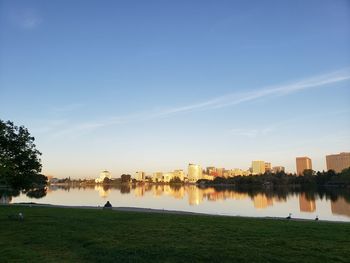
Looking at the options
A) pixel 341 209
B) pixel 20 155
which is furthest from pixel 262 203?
pixel 20 155

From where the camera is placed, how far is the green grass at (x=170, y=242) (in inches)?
397

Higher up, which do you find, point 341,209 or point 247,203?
point 247,203

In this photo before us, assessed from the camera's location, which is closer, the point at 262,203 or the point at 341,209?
the point at 341,209

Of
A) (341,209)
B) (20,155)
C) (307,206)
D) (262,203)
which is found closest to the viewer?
(20,155)

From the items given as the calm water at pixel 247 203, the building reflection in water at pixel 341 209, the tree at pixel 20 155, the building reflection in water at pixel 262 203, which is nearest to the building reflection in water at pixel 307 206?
the calm water at pixel 247 203

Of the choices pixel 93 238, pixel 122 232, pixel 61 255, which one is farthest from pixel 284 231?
pixel 61 255

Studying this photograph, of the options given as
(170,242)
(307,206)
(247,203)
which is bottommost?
(307,206)

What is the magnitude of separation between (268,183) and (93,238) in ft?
515

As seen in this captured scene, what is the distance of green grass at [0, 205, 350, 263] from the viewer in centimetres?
1007

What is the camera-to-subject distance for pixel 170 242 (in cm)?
1194

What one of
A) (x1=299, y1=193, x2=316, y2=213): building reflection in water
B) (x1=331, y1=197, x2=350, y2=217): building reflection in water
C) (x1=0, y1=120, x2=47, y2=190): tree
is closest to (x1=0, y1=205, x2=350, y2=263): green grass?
(x1=0, y1=120, x2=47, y2=190): tree

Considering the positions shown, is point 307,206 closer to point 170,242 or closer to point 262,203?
point 262,203

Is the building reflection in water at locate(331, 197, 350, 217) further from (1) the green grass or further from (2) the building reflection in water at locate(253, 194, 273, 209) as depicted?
(1) the green grass

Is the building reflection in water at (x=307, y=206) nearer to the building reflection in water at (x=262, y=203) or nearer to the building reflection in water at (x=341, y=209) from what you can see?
the building reflection in water at (x=341, y=209)
